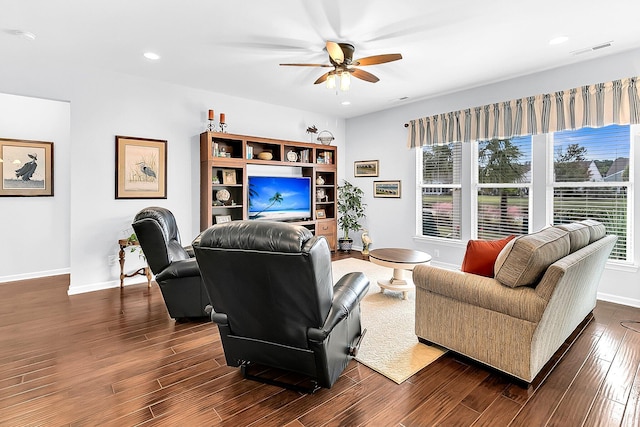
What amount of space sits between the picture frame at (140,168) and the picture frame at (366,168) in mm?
3724

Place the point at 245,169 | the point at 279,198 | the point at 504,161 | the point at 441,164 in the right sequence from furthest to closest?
the point at 279,198 < the point at 441,164 < the point at 245,169 < the point at 504,161

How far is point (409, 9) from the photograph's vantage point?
110 inches

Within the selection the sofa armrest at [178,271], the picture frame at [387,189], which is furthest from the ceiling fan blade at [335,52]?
the picture frame at [387,189]

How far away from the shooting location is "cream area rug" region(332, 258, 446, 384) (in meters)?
2.38

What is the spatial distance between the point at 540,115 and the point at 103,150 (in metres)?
5.71

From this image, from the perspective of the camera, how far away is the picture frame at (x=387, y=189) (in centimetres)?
611

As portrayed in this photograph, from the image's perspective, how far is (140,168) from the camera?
4543mm

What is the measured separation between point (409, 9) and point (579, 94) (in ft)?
8.55

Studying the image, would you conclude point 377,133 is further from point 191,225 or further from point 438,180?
point 191,225

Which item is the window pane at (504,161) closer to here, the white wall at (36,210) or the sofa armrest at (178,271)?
the sofa armrest at (178,271)

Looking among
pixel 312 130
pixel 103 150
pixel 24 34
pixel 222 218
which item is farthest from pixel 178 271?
pixel 312 130

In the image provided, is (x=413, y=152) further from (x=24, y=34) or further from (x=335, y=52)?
(x=24, y=34)

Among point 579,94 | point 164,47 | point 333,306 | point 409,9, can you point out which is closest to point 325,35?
point 409,9

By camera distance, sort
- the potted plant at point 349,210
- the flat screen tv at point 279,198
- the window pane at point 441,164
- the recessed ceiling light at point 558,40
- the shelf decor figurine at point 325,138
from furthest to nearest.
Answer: the potted plant at point 349,210
the shelf decor figurine at point 325,138
the flat screen tv at point 279,198
the window pane at point 441,164
the recessed ceiling light at point 558,40
